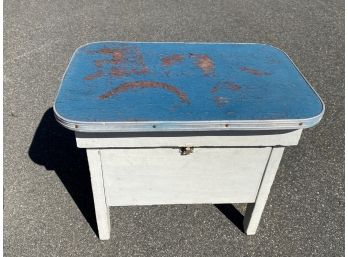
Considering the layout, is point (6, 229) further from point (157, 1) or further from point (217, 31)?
point (157, 1)

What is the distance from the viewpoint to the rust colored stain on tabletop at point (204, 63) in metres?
1.52

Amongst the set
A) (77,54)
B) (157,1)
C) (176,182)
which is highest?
(77,54)

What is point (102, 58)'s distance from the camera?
1574mm

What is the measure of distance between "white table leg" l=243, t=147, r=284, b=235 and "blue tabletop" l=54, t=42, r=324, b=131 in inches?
8.6

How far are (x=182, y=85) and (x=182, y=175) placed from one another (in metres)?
0.39

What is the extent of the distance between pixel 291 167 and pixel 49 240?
1.53 m

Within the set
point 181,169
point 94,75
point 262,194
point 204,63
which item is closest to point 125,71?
point 94,75

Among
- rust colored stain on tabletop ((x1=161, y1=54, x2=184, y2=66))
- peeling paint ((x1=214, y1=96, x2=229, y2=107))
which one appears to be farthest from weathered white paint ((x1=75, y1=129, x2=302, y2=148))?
rust colored stain on tabletop ((x1=161, y1=54, x2=184, y2=66))

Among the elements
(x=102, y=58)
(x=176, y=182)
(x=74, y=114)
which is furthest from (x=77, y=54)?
(x=176, y=182)

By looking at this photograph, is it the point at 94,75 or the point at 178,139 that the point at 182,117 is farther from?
the point at 94,75

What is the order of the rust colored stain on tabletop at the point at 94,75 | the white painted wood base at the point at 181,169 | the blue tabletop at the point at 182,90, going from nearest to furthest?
1. the blue tabletop at the point at 182,90
2. the white painted wood base at the point at 181,169
3. the rust colored stain on tabletop at the point at 94,75

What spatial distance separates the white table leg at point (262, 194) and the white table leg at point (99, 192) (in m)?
0.71

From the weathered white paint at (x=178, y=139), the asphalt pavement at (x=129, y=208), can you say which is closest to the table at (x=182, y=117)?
the weathered white paint at (x=178, y=139)

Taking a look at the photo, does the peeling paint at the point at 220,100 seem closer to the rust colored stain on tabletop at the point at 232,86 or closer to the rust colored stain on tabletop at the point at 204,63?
the rust colored stain on tabletop at the point at 232,86
